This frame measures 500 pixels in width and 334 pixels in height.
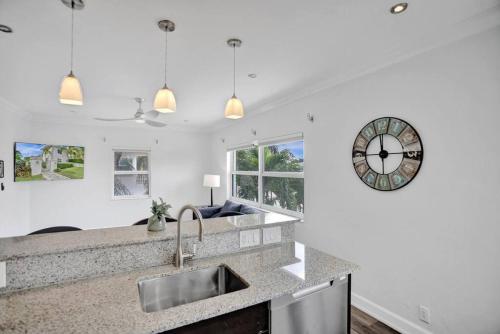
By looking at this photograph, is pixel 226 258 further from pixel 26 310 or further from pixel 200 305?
pixel 26 310

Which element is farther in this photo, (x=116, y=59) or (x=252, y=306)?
(x=116, y=59)

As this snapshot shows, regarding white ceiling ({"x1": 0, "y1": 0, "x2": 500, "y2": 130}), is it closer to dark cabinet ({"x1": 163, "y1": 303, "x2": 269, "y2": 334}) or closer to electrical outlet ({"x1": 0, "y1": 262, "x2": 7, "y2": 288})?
electrical outlet ({"x1": 0, "y1": 262, "x2": 7, "y2": 288})

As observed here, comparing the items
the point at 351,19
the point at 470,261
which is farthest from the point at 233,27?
the point at 470,261

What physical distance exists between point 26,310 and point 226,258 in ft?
3.09

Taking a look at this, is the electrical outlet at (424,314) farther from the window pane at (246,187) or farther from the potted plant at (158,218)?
the window pane at (246,187)

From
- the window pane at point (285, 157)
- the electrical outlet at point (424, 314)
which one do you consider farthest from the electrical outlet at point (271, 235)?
the window pane at point (285, 157)

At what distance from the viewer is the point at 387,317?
7.25 feet

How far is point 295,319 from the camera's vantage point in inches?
47.4

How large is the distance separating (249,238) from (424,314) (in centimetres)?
158

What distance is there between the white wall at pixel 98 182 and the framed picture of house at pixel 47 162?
117 mm

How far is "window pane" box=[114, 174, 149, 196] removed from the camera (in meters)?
5.32

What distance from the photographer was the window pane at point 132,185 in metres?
5.32

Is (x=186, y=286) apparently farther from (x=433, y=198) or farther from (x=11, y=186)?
(x=11, y=186)

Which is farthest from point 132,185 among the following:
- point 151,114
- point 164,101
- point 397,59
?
point 397,59
